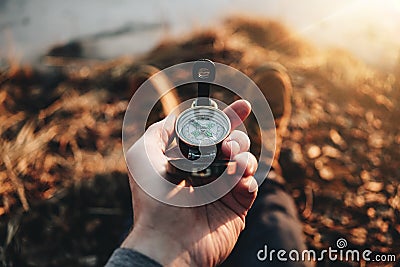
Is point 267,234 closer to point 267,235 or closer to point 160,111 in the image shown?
point 267,235

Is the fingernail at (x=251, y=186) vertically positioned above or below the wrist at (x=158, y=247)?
above

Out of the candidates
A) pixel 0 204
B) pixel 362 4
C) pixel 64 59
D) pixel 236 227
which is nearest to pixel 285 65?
pixel 362 4

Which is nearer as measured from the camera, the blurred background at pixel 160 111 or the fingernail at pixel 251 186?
the fingernail at pixel 251 186

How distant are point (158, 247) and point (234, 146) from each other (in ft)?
1.11

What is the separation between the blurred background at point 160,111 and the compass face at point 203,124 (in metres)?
0.73

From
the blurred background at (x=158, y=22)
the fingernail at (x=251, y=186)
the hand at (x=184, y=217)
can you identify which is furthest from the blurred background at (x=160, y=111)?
the fingernail at (x=251, y=186)

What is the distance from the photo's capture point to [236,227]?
1.55 metres

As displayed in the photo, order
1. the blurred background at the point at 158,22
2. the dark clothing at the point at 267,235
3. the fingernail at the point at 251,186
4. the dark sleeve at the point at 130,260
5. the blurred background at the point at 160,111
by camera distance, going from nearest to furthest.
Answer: the dark sleeve at the point at 130,260 → the fingernail at the point at 251,186 → the dark clothing at the point at 267,235 → the blurred background at the point at 160,111 → the blurred background at the point at 158,22

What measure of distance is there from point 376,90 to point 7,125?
5.98ft

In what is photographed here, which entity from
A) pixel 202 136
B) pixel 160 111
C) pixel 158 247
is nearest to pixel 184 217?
pixel 158 247

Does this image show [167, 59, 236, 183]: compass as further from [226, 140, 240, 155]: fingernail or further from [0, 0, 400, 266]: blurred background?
[0, 0, 400, 266]: blurred background

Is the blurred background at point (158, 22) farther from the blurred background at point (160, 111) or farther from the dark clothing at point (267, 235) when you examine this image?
the dark clothing at point (267, 235)

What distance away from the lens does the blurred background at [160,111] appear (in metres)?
2.19

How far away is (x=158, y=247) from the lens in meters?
1.38
